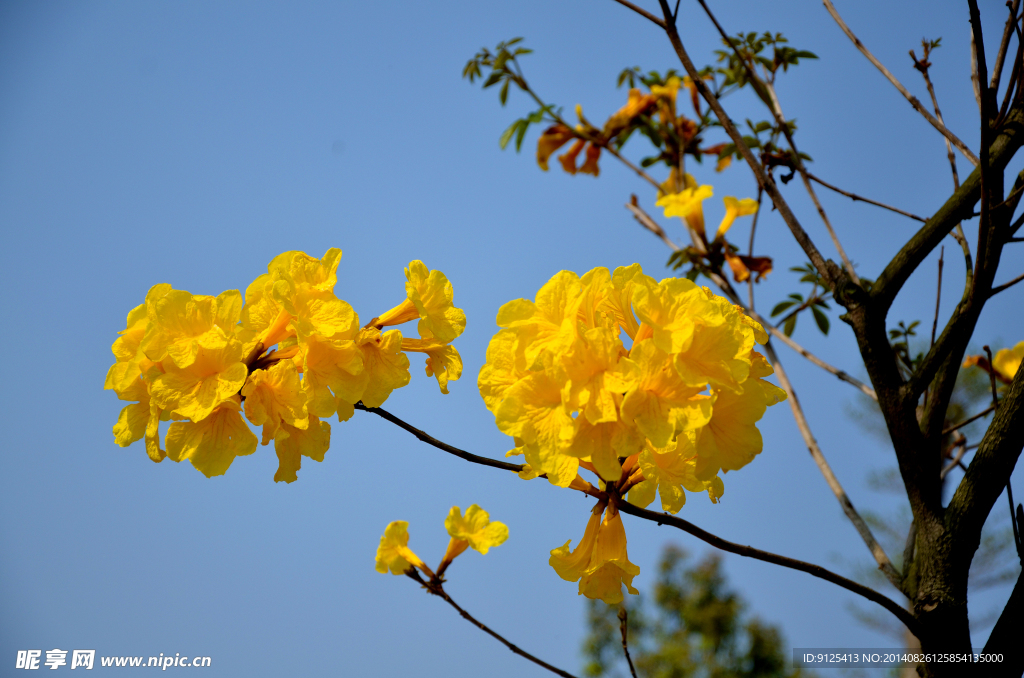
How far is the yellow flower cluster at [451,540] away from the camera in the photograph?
1363 mm

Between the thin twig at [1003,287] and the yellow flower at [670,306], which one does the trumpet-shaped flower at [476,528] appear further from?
the thin twig at [1003,287]

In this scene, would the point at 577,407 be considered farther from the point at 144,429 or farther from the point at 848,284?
the point at 848,284

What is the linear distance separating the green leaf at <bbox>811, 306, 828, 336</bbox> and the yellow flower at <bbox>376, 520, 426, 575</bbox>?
2.16 metres

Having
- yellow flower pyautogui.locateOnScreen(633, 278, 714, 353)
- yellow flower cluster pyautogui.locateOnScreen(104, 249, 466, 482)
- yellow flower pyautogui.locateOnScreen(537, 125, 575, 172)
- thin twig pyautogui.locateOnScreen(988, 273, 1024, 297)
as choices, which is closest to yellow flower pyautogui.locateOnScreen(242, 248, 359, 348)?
yellow flower cluster pyautogui.locateOnScreen(104, 249, 466, 482)

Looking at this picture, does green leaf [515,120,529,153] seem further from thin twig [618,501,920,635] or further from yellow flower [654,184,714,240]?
thin twig [618,501,920,635]

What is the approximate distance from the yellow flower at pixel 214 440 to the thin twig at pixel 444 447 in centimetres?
23

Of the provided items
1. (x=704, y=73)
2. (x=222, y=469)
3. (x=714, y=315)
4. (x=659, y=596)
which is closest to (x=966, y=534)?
(x=714, y=315)

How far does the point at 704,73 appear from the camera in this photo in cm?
319

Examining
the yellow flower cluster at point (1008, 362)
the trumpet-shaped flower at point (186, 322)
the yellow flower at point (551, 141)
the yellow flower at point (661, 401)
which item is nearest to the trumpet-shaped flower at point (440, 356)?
the trumpet-shaped flower at point (186, 322)

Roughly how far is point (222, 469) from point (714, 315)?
91 cm

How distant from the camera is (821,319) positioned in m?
2.84

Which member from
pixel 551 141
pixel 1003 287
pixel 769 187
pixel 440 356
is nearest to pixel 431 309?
pixel 440 356

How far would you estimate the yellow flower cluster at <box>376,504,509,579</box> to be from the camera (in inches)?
53.7

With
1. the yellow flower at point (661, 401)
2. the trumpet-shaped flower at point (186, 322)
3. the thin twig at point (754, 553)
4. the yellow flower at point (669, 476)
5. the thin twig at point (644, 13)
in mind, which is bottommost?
the thin twig at point (754, 553)
